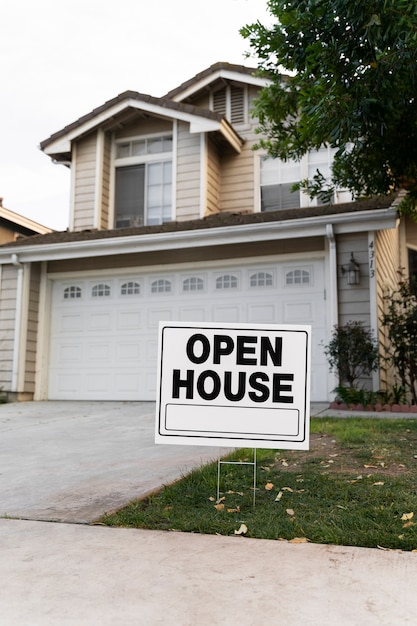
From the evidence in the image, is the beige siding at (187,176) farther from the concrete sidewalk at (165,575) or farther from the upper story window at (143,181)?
the concrete sidewalk at (165,575)

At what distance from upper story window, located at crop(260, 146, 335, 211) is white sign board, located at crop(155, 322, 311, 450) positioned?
8.20m

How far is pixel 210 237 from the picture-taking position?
388 inches

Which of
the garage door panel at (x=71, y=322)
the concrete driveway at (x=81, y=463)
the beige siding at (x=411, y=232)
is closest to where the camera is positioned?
the concrete driveway at (x=81, y=463)

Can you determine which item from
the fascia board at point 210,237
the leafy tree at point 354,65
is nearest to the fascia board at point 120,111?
the fascia board at point 210,237

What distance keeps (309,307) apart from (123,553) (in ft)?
24.4

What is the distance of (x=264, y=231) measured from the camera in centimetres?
953

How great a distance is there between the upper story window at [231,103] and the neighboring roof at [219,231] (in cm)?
270

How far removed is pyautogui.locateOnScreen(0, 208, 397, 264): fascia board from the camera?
8.95 meters

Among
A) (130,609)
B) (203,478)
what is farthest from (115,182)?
(130,609)

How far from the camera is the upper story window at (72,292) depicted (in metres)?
11.3

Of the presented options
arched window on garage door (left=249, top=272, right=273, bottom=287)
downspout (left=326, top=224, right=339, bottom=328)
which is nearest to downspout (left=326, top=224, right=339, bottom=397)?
downspout (left=326, top=224, right=339, bottom=328)

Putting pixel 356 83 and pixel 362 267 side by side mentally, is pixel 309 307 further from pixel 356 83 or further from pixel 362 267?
pixel 356 83

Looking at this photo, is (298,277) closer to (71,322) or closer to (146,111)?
(71,322)

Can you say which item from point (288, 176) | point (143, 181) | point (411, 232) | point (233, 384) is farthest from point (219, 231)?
point (233, 384)
